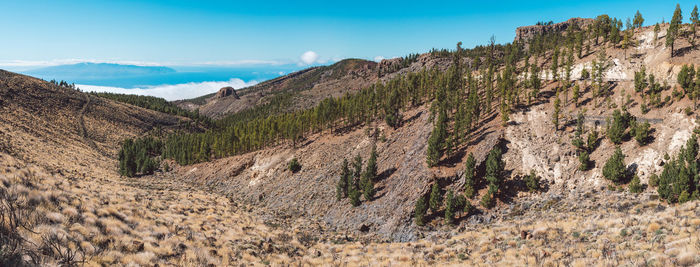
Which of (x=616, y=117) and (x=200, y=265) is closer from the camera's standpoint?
(x=200, y=265)

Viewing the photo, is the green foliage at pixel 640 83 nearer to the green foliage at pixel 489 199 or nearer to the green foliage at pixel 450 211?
the green foliage at pixel 489 199

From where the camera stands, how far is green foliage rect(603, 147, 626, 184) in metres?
33.7

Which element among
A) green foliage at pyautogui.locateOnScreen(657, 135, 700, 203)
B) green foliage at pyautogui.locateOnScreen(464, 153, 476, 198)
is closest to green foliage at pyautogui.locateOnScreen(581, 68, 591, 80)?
green foliage at pyautogui.locateOnScreen(657, 135, 700, 203)

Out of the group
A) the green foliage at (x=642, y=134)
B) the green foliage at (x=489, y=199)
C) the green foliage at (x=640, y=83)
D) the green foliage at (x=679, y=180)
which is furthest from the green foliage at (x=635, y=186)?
the green foliage at (x=640, y=83)

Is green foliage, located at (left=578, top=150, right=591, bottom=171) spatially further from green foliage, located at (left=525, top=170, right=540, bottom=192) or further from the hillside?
green foliage, located at (left=525, top=170, right=540, bottom=192)

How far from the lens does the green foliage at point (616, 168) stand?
111ft

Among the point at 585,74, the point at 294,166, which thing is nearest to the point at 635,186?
the point at 585,74

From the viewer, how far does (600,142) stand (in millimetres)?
40969

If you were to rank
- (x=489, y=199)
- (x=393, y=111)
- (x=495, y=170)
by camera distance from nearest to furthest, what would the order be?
(x=489, y=199), (x=495, y=170), (x=393, y=111)

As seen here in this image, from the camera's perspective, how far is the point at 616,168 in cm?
3388

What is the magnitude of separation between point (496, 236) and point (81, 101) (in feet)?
722

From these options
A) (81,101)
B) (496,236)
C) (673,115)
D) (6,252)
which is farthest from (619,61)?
(81,101)

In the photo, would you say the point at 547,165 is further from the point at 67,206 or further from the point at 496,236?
the point at 67,206

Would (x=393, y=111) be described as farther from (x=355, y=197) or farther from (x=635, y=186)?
(x=635, y=186)
